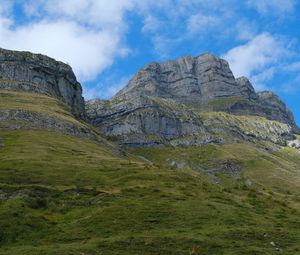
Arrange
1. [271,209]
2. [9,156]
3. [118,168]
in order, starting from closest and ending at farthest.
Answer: [271,209] < [118,168] < [9,156]

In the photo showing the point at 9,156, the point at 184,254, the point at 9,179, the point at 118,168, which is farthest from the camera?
the point at 9,156

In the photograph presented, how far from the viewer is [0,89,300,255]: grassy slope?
177 feet

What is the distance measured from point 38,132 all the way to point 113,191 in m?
88.3

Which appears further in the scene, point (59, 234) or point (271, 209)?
point (271, 209)

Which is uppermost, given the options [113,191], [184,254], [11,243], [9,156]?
[9,156]

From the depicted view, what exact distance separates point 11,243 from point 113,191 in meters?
30.8

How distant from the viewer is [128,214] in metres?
66.2

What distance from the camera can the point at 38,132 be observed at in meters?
169

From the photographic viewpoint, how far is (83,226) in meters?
62.4

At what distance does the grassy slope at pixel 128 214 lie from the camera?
54.0 m

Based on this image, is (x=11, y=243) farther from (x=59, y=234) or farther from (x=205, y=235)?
(x=205, y=235)

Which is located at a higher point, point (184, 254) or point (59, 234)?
point (59, 234)

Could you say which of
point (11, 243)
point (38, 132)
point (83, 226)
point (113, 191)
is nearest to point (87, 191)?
point (113, 191)

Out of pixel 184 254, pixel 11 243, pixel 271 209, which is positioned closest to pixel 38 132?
pixel 271 209
